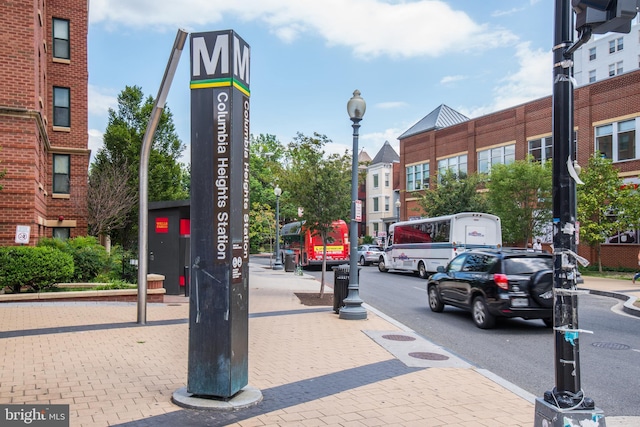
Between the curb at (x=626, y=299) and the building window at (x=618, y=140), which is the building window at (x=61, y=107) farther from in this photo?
the building window at (x=618, y=140)

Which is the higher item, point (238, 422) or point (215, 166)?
point (215, 166)

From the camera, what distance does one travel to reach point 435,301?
13711mm

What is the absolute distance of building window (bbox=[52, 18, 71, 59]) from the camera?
72.4 feet

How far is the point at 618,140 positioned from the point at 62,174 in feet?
96.5

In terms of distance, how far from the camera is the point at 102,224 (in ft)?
79.0

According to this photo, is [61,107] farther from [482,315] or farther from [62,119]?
[482,315]

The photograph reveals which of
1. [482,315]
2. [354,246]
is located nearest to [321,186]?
[354,246]

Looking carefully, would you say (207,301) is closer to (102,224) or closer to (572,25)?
(572,25)

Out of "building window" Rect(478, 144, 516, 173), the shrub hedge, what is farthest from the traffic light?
"building window" Rect(478, 144, 516, 173)

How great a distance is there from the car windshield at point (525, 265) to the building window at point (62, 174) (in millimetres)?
18061

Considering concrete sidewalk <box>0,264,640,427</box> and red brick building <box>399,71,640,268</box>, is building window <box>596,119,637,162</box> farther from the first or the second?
concrete sidewalk <box>0,264,640,427</box>

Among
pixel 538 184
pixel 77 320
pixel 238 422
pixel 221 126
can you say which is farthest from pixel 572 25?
pixel 538 184

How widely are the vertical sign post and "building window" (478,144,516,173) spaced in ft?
118

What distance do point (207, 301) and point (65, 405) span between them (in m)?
1.66
